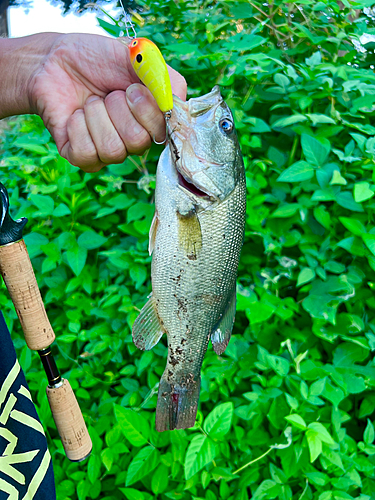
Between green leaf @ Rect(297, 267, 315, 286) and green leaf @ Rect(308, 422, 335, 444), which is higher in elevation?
green leaf @ Rect(297, 267, 315, 286)

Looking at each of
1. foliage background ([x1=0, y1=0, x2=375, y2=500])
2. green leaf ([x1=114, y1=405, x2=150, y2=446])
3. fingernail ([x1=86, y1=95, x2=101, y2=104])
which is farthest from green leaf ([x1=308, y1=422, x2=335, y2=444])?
fingernail ([x1=86, y1=95, x2=101, y2=104])

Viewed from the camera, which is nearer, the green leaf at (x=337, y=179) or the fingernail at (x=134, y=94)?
the fingernail at (x=134, y=94)

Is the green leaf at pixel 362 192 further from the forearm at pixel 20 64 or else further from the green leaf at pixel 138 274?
the forearm at pixel 20 64

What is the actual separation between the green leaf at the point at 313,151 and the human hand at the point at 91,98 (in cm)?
83

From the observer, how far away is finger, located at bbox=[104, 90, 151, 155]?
3.43 ft

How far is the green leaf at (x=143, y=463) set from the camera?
63.6 inches

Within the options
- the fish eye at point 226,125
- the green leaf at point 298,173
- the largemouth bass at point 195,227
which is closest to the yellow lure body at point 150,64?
the largemouth bass at point 195,227

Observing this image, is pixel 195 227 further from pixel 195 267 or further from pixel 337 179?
pixel 337 179

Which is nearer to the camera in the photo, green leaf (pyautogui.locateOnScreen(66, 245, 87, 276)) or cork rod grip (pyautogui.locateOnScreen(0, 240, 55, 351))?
cork rod grip (pyautogui.locateOnScreen(0, 240, 55, 351))

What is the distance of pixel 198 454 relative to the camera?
1.54 meters

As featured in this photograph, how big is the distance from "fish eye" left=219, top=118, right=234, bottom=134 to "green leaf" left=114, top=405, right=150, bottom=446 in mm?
1198

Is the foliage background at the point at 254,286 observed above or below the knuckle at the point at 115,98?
below

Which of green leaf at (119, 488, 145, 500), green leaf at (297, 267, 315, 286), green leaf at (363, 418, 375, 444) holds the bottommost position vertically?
green leaf at (119, 488, 145, 500)

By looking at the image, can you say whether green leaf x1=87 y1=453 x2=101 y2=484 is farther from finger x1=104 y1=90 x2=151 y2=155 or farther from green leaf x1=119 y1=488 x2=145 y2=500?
finger x1=104 y1=90 x2=151 y2=155
